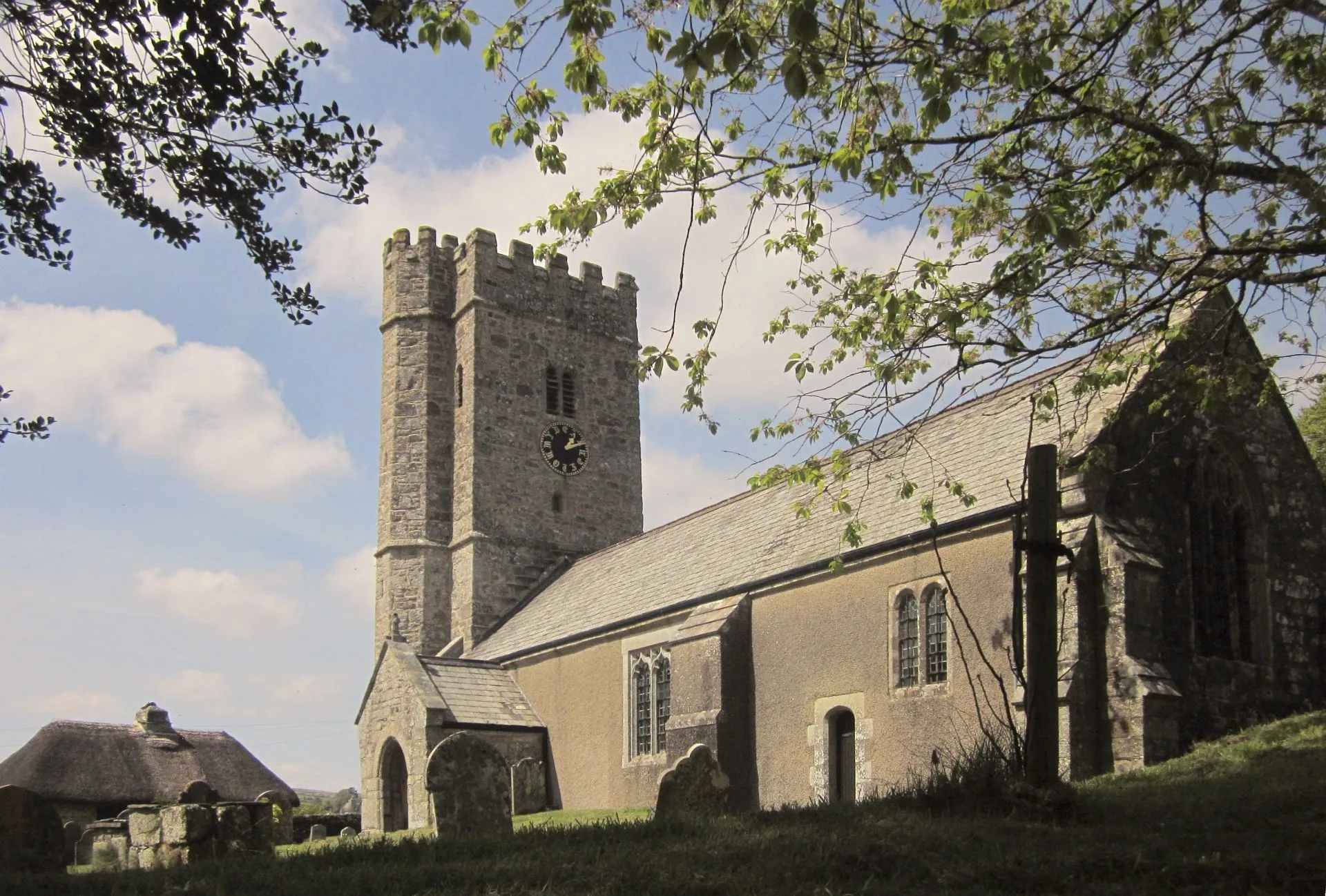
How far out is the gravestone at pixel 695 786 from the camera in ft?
42.2

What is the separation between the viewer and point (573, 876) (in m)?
8.54

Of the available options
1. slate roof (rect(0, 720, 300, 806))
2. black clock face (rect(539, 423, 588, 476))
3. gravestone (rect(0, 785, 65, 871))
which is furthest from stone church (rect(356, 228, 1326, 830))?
gravestone (rect(0, 785, 65, 871))

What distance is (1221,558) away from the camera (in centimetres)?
1895

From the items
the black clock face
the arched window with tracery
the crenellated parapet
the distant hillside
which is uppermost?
the crenellated parapet

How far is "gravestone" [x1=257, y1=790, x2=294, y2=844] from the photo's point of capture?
26047 mm

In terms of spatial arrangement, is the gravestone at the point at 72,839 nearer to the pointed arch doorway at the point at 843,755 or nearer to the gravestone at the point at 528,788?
the gravestone at the point at 528,788

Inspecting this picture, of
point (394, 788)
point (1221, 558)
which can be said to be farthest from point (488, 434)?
point (1221, 558)

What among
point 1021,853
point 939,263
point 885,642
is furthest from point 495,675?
point 1021,853

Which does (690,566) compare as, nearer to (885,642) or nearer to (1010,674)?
(885,642)

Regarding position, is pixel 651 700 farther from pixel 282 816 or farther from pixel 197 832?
pixel 197 832

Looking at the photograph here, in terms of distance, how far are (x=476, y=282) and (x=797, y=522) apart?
16578 millimetres

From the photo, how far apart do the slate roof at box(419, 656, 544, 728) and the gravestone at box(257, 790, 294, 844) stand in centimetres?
423

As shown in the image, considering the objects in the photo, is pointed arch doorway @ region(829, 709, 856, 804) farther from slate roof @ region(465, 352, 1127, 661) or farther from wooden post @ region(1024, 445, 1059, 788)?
wooden post @ region(1024, 445, 1059, 788)

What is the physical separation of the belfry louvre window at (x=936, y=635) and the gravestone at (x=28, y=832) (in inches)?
466
